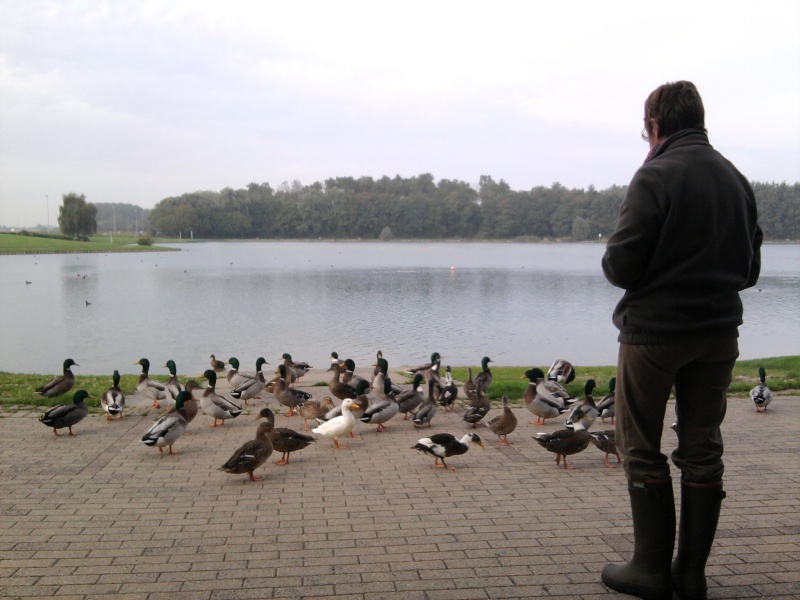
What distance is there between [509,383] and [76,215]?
11615cm

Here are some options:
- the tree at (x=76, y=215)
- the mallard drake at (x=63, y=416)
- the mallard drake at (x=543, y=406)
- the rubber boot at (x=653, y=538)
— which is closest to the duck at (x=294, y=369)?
the mallard drake at (x=63, y=416)

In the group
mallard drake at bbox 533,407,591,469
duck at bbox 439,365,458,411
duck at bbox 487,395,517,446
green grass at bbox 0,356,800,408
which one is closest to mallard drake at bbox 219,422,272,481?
duck at bbox 487,395,517,446

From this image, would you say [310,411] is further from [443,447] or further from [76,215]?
[76,215]

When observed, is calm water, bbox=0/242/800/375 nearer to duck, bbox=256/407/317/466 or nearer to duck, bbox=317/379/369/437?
duck, bbox=317/379/369/437

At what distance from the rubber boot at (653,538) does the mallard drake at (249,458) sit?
12.6 ft

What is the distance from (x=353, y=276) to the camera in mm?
51094

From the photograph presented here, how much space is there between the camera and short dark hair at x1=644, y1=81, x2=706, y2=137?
12.4 feet

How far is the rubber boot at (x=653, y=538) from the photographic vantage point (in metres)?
3.81

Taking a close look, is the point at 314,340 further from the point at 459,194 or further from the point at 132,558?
the point at 459,194

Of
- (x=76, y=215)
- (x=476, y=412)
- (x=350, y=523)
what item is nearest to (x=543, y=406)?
(x=476, y=412)

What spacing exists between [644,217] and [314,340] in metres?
18.3

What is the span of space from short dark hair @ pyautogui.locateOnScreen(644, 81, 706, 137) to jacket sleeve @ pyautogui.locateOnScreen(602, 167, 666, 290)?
0.37m

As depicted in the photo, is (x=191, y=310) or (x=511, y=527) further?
(x=191, y=310)

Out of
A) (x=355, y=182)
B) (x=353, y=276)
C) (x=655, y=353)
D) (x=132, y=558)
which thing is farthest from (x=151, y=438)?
(x=355, y=182)
